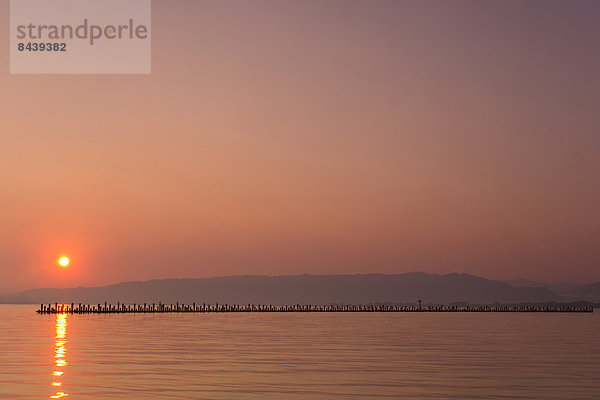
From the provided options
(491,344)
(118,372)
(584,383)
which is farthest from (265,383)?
(491,344)

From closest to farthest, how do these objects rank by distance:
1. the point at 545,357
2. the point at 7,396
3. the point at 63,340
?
the point at 7,396
the point at 545,357
the point at 63,340

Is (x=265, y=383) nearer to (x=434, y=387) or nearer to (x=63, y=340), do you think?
(x=434, y=387)

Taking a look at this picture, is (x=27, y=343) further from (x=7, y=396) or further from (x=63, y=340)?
(x=7, y=396)

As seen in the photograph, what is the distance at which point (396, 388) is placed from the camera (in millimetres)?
36281

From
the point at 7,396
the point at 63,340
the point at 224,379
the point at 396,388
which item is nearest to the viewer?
the point at 7,396

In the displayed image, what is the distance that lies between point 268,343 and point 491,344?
19.2 m

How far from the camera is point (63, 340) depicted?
237 ft

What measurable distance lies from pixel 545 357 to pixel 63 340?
4230 cm

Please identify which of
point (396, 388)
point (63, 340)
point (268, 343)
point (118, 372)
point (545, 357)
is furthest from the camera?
point (63, 340)

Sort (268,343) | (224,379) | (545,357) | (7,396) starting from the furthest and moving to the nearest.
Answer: (268,343) → (545,357) → (224,379) → (7,396)

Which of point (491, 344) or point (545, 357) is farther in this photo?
point (491, 344)

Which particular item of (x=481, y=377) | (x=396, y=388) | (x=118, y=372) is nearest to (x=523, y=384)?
(x=481, y=377)

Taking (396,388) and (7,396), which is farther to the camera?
(396,388)

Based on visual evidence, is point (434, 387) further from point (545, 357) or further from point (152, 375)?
point (545, 357)
